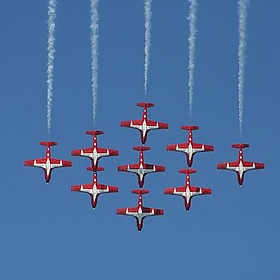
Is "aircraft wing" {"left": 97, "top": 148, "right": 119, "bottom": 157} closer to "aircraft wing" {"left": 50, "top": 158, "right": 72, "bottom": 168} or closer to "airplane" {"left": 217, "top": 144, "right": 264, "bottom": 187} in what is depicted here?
"aircraft wing" {"left": 50, "top": 158, "right": 72, "bottom": 168}

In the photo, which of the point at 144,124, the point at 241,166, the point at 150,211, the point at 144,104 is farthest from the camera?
the point at 150,211

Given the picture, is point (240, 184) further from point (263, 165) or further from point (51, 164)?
point (51, 164)

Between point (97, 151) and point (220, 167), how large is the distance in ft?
25.6

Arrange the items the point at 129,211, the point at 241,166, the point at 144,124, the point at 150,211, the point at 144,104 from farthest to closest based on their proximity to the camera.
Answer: the point at 129,211 < the point at 150,211 < the point at 241,166 < the point at 144,124 < the point at 144,104

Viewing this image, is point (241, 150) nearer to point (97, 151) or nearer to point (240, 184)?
point (240, 184)

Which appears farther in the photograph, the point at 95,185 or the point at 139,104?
the point at 95,185

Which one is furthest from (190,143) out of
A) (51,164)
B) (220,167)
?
A: (51,164)

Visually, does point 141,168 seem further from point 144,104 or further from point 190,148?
point 144,104

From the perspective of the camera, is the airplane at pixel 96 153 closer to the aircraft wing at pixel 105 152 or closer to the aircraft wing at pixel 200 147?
the aircraft wing at pixel 105 152

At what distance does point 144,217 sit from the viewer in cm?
9162

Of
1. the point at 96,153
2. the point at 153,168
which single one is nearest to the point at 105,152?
the point at 96,153

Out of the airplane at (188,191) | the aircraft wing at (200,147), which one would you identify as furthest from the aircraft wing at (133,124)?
the airplane at (188,191)

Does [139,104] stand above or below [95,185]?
above

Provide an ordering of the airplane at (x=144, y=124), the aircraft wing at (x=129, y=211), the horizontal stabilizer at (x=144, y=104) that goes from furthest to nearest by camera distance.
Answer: the aircraft wing at (x=129, y=211), the airplane at (x=144, y=124), the horizontal stabilizer at (x=144, y=104)
